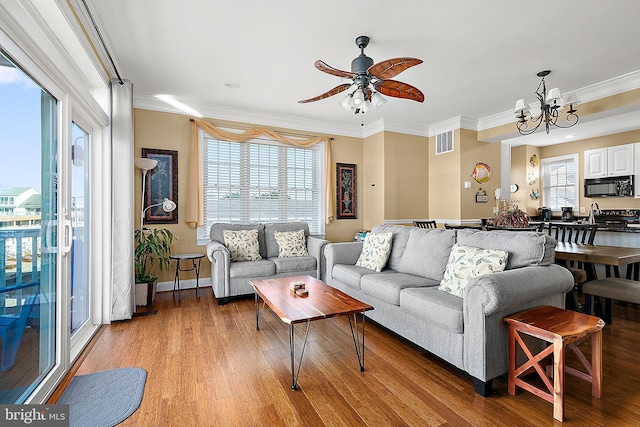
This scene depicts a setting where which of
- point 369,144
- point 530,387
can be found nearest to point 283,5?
point 530,387

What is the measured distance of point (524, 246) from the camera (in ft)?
7.77

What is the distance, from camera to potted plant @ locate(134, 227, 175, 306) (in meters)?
3.75

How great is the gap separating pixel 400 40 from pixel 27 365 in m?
3.80

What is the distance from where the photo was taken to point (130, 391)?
201 cm

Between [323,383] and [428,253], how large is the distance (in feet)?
5.38

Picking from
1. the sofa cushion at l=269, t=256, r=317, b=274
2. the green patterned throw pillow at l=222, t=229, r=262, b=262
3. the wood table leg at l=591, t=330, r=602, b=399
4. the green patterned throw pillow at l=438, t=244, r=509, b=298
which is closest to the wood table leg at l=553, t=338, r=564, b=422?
the wood table leg at l=591, t=330, r=602, b=399

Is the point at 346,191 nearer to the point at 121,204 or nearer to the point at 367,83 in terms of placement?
the point at 367,83

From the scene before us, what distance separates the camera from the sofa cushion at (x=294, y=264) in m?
4.21

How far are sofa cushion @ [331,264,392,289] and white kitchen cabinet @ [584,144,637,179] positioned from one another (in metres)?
6.70

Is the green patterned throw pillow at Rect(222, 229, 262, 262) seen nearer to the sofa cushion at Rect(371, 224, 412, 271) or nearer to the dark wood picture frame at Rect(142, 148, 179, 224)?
the dark wood picture frame at Rect(142, 148, 179, 224)

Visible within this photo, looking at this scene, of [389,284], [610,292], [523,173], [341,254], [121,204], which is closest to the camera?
[389,284]

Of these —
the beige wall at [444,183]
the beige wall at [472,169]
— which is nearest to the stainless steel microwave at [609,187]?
the beige wall at [472,169]

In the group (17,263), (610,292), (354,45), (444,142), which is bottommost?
(610,292)

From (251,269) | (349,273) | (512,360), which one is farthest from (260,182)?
(512,360)
